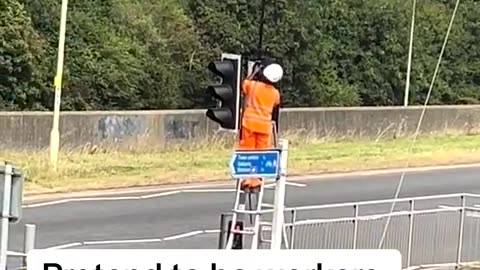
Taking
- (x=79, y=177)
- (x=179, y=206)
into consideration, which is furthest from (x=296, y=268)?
(x=79, y=177)

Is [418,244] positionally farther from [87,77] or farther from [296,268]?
[87,77]

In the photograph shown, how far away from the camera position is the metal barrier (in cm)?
1289

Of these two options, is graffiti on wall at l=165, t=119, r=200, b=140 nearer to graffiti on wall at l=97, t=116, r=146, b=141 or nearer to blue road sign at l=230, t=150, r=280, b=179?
graffiti on wall at l=97, t=116, r=146, b=141

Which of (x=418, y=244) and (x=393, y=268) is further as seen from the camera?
(x=418, y=244)

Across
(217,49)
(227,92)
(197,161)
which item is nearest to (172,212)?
(197,161)

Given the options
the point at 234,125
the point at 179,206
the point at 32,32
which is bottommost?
the point at 179,206

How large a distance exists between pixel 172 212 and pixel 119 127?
27.0ft

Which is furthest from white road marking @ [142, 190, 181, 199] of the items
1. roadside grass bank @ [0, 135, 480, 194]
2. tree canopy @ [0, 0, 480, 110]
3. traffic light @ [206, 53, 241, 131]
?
tree canopy @ [0, 0, 480, 110]

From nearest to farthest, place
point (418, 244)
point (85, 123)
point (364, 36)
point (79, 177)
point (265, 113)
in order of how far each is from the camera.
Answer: point (265, 113)
point (418, 244)
point (79, 177)
point (85, 123)
point (364, 36)

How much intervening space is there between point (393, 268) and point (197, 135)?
83.5 ft

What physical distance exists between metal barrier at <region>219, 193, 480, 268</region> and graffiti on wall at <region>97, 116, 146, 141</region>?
1306cm

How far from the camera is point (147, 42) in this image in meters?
40.5

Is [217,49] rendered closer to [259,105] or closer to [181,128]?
[181,128]

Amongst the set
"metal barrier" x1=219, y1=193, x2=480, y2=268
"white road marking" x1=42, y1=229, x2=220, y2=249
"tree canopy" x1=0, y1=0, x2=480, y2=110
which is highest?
"tree canopy" x1=0, y1=0, x2=480, y2=110
